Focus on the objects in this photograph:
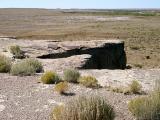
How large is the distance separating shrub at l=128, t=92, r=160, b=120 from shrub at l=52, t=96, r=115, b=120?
929mm

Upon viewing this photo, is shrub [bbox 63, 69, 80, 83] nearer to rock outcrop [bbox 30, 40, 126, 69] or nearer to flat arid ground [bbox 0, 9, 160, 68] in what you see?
rock outcrop [bbox 30, 40, 126, 69]

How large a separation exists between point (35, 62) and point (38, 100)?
5.96 m

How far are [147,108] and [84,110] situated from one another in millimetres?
1741

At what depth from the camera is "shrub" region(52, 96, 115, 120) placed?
8.19 meters

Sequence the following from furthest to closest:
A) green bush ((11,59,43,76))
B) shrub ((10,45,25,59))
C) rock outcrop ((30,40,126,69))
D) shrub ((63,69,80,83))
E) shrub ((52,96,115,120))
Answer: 1. rock outcrop ((30,40,126,69))
2. shrub ((10,45,25,59))
3. green bush ((11,59,43,76))
4. shrub ((63,69,80,83))
5. shrub ((52,96,115,120))

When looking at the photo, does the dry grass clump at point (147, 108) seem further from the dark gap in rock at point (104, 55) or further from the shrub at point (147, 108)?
the dark gap in rock at point (104, 55)

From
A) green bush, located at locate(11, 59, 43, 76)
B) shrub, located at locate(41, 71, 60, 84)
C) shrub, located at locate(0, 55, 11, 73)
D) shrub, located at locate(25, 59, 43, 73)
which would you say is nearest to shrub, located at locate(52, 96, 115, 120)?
shrub, located at locate(41, 71, 60, 84)

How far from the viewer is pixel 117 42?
28.1 m

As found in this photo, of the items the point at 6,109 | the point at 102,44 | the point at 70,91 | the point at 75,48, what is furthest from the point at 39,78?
the point at 102,44

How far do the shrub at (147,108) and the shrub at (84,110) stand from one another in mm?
929

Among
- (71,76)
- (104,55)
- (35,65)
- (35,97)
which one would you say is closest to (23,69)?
(35,65)

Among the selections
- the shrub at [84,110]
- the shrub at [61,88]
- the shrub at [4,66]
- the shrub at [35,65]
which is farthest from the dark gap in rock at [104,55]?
the shrub at [84,110]

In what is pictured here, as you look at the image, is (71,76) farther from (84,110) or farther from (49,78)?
(84,110)

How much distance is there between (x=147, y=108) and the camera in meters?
9.02
